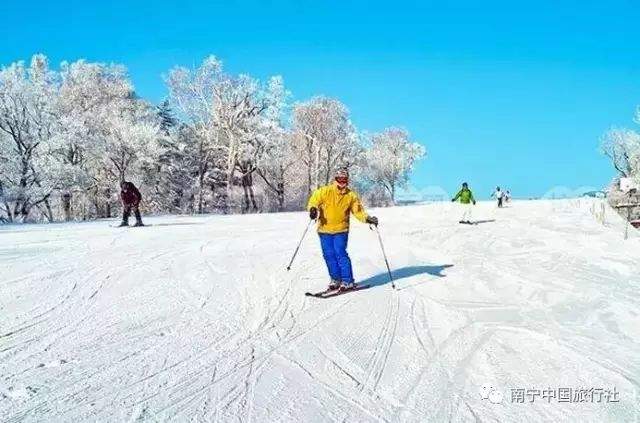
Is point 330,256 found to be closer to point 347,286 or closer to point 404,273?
point 347,286

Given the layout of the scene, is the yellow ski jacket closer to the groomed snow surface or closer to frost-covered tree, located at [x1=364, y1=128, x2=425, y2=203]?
the groomed snow surface

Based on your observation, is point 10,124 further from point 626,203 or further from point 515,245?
point 626,203

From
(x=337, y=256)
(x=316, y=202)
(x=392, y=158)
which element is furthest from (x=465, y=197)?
(x=392, y=158)

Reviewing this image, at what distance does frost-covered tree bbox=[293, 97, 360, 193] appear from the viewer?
5134 cm

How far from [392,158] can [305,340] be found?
202ft

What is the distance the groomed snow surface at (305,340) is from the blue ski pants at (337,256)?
17.0 inches

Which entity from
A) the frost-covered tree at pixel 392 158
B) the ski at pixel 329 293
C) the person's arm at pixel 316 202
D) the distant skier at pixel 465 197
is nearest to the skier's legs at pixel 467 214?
the distant skier at pixel 465 197

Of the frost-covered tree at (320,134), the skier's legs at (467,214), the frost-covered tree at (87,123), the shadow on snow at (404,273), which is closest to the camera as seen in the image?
the shadow on snow at (404,273)

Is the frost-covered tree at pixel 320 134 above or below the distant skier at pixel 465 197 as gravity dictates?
above

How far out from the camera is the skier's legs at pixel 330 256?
870 centimetres

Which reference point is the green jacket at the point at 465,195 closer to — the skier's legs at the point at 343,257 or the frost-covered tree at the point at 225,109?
the skier's legs at the point at 343,257

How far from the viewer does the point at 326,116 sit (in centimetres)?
5150

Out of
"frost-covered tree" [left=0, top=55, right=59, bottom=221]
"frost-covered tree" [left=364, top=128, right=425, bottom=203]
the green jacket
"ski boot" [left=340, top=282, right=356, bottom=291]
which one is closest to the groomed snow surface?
"ski boot" [left=340, top=282, right=356, bottom=291]

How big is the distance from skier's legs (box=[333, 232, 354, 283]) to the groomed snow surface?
382mm
